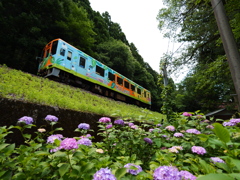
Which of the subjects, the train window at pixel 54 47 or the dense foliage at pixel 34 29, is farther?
the dense foliage at pixel 34 29

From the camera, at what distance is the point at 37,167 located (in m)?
1.04

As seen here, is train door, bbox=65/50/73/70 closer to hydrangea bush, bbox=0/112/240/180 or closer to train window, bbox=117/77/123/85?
train window, bbox=117/77/123/85

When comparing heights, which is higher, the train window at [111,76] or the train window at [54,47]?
the train window at [54,47]

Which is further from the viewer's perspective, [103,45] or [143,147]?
[103,45]

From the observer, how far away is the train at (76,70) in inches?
303

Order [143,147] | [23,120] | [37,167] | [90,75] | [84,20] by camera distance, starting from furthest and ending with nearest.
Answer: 1. [84,20]
2. [90,75]
3. [143,147]
4. [23,120]
5. [37,167]

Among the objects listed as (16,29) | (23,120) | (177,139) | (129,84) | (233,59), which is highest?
(16,29)

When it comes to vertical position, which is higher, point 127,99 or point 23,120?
point 127,99

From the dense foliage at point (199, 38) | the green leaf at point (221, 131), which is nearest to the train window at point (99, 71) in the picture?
the dense foliage at point (199, 38)

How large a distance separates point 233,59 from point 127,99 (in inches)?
484

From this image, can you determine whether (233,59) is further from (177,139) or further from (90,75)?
(90,75)

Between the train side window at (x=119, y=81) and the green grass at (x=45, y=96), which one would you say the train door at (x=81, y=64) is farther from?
the train side window at (x=119, y=81)

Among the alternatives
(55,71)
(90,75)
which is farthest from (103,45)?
(55,71)

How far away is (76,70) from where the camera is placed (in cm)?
848
